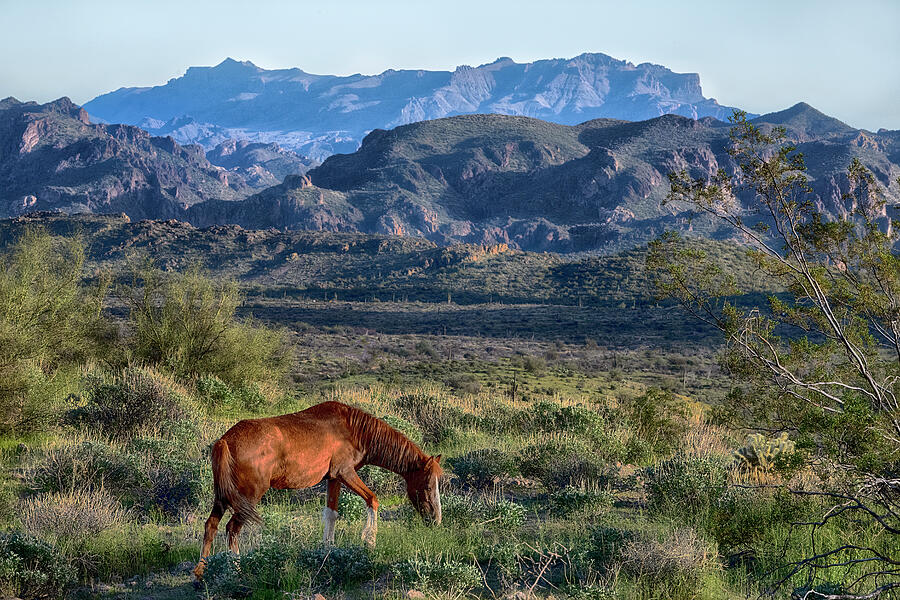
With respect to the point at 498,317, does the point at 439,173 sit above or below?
above

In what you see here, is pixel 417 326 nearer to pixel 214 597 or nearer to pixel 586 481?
pixel 586 481

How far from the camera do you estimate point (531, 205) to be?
589ft

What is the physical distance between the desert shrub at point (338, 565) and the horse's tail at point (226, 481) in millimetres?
709

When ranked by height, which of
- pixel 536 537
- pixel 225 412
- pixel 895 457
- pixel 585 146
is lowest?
pixel 225 412

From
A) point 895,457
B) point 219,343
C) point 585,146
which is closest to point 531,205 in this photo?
point 585,146

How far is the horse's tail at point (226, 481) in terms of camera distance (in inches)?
233

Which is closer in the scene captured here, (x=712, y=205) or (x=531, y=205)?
(x=712, y=205)

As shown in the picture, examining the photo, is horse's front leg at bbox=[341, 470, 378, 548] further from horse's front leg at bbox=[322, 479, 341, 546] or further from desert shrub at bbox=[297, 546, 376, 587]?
desert shrub at bbox=[297, 546, 376, 587]

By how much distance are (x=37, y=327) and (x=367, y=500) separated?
9503mm

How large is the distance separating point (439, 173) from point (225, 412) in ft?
573

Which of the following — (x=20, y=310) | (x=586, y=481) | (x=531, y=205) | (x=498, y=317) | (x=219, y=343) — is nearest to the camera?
(x=586, y=481)

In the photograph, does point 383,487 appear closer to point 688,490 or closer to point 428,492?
point 428,492

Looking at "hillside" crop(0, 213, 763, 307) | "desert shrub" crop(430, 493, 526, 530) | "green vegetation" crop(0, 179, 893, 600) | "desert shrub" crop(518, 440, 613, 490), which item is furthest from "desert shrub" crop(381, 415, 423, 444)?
"hillside" crop(0, 213, 763, 307)

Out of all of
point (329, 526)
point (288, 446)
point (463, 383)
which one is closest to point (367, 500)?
point (329, 526)
